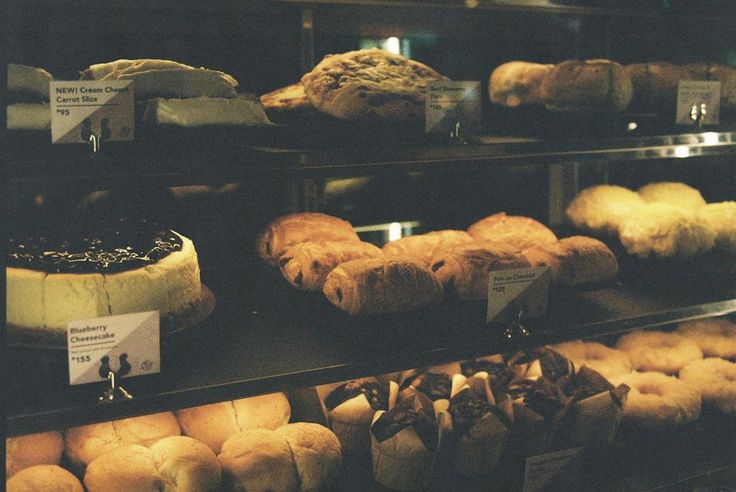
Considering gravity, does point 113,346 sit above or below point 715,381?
above

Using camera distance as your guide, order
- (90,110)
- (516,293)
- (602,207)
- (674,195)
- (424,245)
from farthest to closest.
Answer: (674,195), (602,207), (424,245), (516,293), (90,110)

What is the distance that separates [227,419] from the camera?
1932mm

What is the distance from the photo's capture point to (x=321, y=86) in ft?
5.88

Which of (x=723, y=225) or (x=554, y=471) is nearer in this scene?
(x=554, y=471)

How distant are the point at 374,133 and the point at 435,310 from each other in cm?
48

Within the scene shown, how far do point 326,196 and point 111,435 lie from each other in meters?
0.96

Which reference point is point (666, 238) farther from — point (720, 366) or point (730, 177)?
point (730, 177)

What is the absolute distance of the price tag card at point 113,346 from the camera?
1418 mm

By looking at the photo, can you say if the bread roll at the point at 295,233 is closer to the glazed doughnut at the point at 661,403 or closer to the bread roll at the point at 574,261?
the bread roll at the point at 574,261

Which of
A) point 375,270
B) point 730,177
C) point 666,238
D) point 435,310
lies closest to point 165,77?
point 375,270

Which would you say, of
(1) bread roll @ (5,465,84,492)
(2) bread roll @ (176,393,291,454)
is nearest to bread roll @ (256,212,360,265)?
(2) bread roll @ (176,393,291,454)

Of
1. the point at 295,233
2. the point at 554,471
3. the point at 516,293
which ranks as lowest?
the point at 554,471

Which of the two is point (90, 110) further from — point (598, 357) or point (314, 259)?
point (598, 357)

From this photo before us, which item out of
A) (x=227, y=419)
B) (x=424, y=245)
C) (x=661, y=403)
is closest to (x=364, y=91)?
(x=424, y=245)
